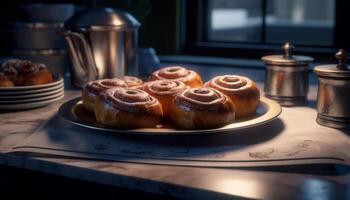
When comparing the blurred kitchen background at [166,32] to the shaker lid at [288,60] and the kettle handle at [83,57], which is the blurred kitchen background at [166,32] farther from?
the shaker lid at [288,60]

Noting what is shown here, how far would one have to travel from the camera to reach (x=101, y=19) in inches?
41.9

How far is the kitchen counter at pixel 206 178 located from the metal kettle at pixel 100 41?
16.9 inches

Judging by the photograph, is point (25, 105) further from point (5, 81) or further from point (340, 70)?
point (340, 70)

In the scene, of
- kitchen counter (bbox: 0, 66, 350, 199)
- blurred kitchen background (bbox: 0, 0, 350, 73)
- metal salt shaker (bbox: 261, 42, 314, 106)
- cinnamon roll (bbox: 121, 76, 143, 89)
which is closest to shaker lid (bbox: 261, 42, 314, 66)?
metal salt shaker (bbox: 261, 42, 314, 106)

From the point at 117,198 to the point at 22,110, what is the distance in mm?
325

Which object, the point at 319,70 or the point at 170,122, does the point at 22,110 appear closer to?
the point at 170,122

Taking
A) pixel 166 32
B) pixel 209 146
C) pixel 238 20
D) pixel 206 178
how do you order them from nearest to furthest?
1. pixel 206 178
2. pixel 209 146
3. pixel 166 32
4. pixel 238 20

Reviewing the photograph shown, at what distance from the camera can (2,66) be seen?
100cm

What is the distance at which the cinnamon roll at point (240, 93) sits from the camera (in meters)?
0.77

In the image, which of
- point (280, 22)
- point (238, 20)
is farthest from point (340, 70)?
point (280, 22)

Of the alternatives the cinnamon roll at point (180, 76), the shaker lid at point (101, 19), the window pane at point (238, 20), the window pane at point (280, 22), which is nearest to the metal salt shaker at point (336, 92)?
the cinnamon roll at point (180, 76)

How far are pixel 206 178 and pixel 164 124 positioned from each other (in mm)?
200

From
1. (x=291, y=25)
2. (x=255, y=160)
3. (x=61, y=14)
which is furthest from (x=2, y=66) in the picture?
(x=291, y=25)

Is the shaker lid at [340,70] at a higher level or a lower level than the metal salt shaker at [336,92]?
higher
